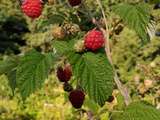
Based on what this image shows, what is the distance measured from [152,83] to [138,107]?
212cm

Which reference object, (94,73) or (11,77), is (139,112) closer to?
(94,73)

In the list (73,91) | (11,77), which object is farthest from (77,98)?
(11,77)

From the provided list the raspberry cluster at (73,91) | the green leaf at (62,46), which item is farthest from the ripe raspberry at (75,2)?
the raspberry cluster at (73,91)

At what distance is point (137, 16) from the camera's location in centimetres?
133

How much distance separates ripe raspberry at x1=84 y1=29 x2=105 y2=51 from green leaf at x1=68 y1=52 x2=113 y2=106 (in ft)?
0.07

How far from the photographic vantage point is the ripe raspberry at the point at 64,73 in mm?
1522

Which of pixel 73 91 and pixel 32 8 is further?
pixel 73 91

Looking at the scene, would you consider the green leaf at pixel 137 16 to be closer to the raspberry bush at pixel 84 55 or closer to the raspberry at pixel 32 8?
the raspberry bush at pixel 84 55

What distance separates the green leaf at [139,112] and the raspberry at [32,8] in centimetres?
34

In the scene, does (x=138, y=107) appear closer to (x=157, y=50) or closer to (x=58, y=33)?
(x=58, y=33)

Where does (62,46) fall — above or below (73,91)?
above

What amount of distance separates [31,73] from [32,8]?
192mm

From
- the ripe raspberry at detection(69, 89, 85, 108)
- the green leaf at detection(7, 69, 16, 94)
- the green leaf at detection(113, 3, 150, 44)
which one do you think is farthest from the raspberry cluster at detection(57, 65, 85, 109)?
the green leaf at detection(113, 3, 150, 44)

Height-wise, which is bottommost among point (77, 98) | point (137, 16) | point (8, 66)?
point (77, 98)
